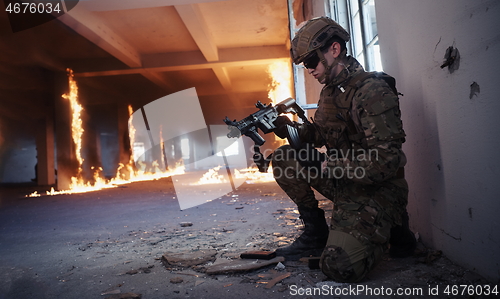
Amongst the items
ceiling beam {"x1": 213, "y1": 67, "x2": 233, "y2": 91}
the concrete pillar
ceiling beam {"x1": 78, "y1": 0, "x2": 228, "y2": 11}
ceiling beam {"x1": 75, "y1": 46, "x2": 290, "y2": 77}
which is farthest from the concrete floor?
the concrete pillar

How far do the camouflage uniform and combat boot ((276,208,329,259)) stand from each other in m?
0.27

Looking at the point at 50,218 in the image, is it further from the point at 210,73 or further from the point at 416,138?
the point at 210,73

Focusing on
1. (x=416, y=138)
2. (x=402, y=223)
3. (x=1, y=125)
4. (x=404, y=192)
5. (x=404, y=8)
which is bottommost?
(x=402, y=223)

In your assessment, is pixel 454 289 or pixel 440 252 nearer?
pixel 454 289

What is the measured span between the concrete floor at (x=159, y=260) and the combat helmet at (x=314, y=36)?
131cm

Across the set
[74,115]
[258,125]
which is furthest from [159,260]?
[74,115]

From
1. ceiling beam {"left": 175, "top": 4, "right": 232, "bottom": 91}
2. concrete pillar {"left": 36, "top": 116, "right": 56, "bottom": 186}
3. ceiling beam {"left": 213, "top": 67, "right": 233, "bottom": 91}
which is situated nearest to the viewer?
ceiling beam {"left": 175, "top": 4, "right": 232, "bottom": 91}

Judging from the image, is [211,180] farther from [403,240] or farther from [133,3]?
[403,240]

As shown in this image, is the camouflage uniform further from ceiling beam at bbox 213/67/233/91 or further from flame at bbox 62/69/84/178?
flame at bbox 62/69/84/178

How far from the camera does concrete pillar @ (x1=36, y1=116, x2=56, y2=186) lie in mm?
10633

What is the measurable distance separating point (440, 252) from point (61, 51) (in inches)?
355

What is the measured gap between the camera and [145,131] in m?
16.0

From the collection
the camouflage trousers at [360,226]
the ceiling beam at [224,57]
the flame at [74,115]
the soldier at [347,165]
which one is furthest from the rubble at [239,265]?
the flame at [74,115]

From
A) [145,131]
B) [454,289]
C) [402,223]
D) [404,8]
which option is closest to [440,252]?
[402,223]
